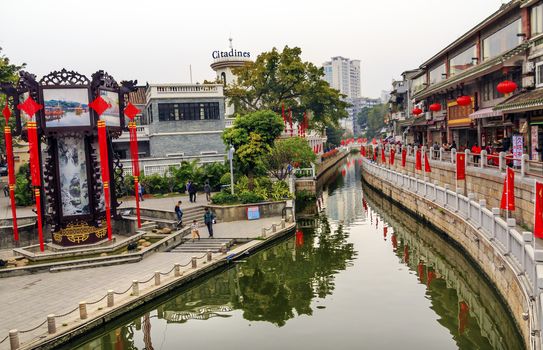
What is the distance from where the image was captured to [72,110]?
882 inches

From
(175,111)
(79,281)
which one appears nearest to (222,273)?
(79,281)

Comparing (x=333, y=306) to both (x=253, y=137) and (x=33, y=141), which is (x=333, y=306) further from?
(x=253, y=137)

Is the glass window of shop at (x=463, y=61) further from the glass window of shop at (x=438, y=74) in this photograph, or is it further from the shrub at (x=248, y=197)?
the shrub at (x=248, y=197)

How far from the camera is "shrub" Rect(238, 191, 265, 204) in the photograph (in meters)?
30.1

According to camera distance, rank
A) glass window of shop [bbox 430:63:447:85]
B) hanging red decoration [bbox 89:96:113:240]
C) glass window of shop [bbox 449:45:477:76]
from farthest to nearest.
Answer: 1. glass window of shop [bbox 430:63:447:85]
2. glass window of shop [bbox 449:45:477:76]
3. hanging red decoration [bbox 89:96:113:240]

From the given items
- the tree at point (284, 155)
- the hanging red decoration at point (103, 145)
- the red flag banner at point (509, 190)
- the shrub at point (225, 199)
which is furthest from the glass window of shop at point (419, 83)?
the hanging red decoration at point (103, 145)

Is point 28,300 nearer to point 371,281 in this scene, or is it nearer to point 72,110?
point 72,110

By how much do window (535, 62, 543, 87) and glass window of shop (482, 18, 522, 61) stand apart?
143 inches

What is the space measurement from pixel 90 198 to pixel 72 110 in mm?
4386

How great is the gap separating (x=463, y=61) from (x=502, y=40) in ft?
25.7

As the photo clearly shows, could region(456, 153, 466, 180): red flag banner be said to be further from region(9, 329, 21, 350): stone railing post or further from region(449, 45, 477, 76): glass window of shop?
region(9, 329, 21, 350): stone railing post

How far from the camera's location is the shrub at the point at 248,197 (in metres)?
30.1

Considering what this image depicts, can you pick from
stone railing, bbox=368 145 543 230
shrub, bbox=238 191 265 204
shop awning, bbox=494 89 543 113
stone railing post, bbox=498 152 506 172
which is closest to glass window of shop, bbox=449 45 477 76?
stone railing, bbox=368 145 543 230

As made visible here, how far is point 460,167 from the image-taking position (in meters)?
23.3
